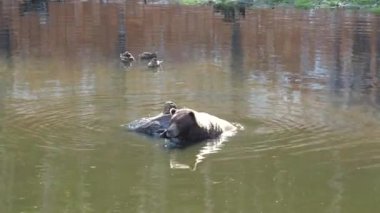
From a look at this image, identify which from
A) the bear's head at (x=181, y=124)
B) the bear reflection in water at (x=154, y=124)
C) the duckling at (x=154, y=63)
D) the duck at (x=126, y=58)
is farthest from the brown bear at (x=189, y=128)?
the duck at (x=126, y=58)

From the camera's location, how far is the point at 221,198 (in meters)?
10.4

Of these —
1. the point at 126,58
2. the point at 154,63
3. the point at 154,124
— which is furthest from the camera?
the point at 126,58

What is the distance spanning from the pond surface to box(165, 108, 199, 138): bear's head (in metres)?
0.29

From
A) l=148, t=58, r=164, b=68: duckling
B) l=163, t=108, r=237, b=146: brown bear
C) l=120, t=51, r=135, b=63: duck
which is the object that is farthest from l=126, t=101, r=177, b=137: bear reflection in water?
l=120, t=51, r=135, b=63: duck

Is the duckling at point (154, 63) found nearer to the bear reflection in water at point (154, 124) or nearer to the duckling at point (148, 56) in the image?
the duckling at point (148, 56)

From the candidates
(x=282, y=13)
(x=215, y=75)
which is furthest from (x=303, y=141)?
(x=282, y=13)

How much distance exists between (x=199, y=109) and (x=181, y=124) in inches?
104

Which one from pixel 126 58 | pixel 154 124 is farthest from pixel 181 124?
pixel 126 58

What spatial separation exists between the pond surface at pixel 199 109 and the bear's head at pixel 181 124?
0.96 ft

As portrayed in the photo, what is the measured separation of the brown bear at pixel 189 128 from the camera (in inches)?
531

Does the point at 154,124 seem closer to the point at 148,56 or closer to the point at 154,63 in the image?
the point at 154,63

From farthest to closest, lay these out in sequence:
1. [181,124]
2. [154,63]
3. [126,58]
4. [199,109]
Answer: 1. [126,58]
2. [154,63]
3. [199,109]
4. [181,124]

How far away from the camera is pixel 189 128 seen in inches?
532

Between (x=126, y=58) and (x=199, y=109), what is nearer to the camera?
(x=199, y=109)
